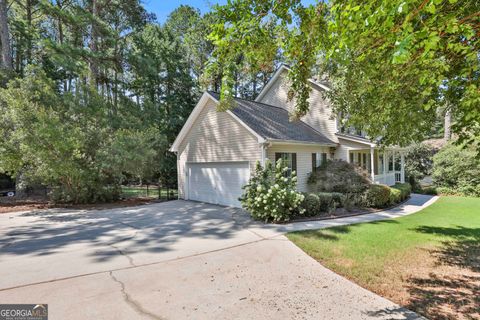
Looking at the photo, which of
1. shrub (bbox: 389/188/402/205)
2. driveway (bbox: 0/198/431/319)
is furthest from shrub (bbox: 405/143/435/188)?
driveway (bbox: 0/198/431/319)

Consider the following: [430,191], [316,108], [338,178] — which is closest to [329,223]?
[338,178]

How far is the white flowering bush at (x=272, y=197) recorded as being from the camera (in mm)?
9234

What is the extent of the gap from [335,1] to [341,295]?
412 cm

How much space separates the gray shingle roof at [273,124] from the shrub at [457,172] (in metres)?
9.95

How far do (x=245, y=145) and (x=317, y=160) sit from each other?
458 cm

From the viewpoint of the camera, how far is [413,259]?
19.2ft

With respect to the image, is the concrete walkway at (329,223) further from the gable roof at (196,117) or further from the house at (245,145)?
the gable roof at (196,117)

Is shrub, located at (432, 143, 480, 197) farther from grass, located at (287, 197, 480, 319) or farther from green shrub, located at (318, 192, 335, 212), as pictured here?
green shrub, located at (318, 192, 335, 212)

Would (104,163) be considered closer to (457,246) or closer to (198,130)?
(198,130)

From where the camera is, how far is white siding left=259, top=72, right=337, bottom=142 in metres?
15.7

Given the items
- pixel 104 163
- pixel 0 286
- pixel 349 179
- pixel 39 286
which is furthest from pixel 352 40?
pixel 104 163

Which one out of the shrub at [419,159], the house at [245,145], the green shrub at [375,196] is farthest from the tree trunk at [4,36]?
the shrub at [419,159]

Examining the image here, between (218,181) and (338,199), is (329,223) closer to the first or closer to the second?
(338,199)

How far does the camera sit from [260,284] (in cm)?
457
